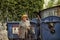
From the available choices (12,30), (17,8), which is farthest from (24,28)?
(17,8)

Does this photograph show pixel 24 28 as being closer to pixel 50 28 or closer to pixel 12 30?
pixel 50 28

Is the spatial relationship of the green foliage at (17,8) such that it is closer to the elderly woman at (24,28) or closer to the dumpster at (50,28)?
the dumpster at (50,28)

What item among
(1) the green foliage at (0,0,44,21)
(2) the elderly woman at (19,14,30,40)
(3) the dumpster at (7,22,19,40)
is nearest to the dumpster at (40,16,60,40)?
(3) the dumpster at (7,22,19,40)

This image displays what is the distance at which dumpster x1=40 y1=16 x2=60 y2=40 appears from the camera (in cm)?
1119

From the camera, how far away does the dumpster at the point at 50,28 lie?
11188mm

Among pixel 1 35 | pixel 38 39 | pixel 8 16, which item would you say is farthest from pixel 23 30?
pixel 8 16

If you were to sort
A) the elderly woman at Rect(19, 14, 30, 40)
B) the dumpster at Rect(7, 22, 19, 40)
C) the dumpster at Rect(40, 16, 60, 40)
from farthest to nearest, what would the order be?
1. the dumpster at Rect(7, 22, 19, 40)
2. the dumpster at Rect(40, 16, 60, 40)
3. the elderly woman at Rect(19, 14, 30, 40)

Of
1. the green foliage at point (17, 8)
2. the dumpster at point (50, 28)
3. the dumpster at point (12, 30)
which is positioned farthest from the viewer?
the green foliage at point (17, 8)

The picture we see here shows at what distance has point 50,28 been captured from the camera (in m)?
11.4

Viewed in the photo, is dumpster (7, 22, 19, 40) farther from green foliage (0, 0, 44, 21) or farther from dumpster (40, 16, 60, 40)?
green foliage (0, 0, 44, 21)

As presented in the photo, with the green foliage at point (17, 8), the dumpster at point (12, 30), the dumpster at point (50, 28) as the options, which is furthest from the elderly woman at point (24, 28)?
the green foliage at point (17, 8)

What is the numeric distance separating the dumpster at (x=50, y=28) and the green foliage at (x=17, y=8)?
8181 millimetres

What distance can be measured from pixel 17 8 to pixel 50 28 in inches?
367

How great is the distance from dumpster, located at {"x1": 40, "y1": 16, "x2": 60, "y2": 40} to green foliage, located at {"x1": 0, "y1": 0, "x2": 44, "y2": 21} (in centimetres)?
818
